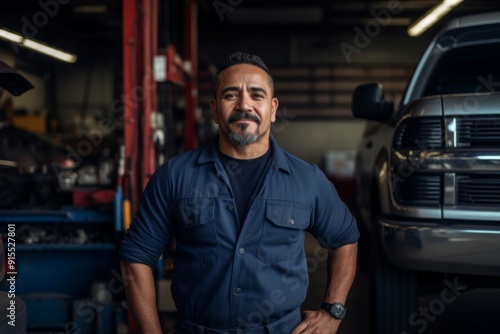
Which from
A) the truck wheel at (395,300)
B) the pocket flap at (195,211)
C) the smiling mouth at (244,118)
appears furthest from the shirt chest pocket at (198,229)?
the truck wheel at (395,300)

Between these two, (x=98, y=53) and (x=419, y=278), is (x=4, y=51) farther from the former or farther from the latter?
(x=419, y=278)

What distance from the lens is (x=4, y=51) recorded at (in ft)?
39.2

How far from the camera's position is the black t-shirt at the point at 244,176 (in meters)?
2.25

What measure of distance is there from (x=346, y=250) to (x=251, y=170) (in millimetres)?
551

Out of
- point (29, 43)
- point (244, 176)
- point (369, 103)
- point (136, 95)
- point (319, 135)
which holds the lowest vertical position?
point (244, 176)

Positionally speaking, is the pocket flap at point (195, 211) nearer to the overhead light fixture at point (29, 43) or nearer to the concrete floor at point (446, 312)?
the concrete floor at point (446, 312)

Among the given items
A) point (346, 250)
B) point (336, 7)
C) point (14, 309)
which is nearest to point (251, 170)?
point (346, 250)

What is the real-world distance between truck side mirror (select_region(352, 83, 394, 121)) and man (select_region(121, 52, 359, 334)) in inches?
60.5

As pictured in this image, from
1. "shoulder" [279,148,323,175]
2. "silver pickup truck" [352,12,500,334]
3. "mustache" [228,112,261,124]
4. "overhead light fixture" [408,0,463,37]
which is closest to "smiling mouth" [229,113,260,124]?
"mustache" [228,112,261,124]

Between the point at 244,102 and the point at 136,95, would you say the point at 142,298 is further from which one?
the point at 136,95

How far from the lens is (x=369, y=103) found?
3736mm

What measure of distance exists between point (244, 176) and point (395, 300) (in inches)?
58.1

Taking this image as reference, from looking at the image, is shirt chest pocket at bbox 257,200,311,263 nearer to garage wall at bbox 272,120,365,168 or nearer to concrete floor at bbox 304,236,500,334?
concrete floor at bbox 304,236,500,334

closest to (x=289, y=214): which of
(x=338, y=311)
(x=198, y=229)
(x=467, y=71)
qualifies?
(x=198, y=229)
